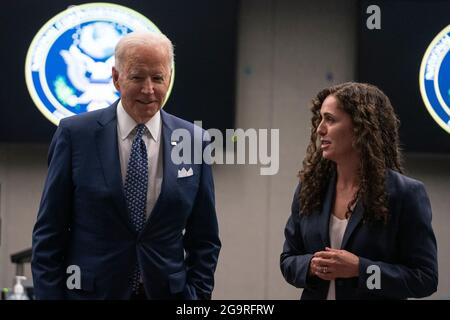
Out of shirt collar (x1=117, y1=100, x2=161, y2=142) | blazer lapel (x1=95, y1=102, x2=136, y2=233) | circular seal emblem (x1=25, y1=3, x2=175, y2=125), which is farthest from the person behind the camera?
circular seal emblem (x1=25, y1=3, x2=175, y2=125)

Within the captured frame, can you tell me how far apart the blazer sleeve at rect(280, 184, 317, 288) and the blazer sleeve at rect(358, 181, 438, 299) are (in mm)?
153

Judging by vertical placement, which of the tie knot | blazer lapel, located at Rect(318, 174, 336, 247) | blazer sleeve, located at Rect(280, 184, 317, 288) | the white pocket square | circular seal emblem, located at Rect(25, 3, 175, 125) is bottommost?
blazer sleeve, located at Rect(280, 184, 317, 288)

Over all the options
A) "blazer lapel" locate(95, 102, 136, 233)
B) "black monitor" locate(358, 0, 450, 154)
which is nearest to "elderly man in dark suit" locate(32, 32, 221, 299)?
"blazer lapel" locate(95, 102, 136, 233)

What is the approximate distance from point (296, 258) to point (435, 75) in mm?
2791

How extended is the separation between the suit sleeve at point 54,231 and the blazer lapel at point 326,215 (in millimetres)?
688

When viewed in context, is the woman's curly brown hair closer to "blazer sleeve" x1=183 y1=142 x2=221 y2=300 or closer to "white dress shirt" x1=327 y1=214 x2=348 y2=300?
"white dress shirt" x1=327 y1=214 x2=348 y2=300

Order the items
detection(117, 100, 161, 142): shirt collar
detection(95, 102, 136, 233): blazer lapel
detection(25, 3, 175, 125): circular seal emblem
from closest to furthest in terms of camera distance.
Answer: detection(95, 102, 136, 233): blazer lapel, detection(117, 100, 161, 142): shirt collar, detection(25, 3, 175, 125): circular seal emblem

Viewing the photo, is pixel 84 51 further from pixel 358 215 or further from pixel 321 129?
pixel 358 215

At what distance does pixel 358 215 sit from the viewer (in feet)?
7.04

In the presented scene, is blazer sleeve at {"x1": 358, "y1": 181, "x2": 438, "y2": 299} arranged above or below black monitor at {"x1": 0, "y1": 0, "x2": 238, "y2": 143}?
below

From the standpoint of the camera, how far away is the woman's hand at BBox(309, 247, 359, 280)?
6.91 ft

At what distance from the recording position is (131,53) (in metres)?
2.10

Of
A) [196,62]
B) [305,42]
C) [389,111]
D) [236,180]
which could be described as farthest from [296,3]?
[389,111]
